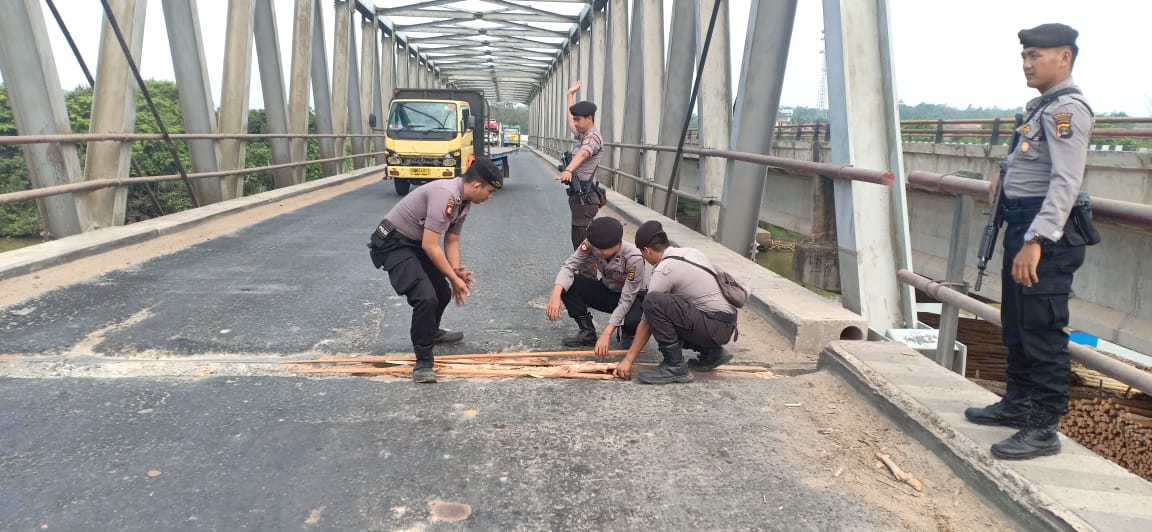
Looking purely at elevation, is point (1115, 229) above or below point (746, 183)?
below

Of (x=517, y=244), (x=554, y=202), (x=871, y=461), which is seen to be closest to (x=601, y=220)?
(x=871, y=461)

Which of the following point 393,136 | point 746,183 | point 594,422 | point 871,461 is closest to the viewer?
point 871,461

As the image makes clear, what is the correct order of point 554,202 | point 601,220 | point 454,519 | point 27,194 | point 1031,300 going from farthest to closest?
point 554,202 < point 27,194 < point 601,220 < point 1031,300 < point 454,519

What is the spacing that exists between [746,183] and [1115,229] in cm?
641

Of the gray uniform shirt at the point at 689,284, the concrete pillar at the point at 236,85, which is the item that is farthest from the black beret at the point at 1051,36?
the concrete pillar at the point at 236,85

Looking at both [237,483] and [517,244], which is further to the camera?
[517,244]

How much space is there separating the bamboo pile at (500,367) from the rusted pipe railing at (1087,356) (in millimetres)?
987

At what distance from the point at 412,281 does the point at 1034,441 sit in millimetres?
2865

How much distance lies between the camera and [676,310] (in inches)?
154

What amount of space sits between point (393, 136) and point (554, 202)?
153 inches

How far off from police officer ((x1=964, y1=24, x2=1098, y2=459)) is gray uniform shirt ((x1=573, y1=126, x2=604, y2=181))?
3.88 meters

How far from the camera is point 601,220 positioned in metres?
4.30

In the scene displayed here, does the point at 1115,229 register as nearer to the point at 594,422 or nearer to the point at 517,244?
the point at 517,244

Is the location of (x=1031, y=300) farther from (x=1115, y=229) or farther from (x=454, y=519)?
(x=1115, y=229)
